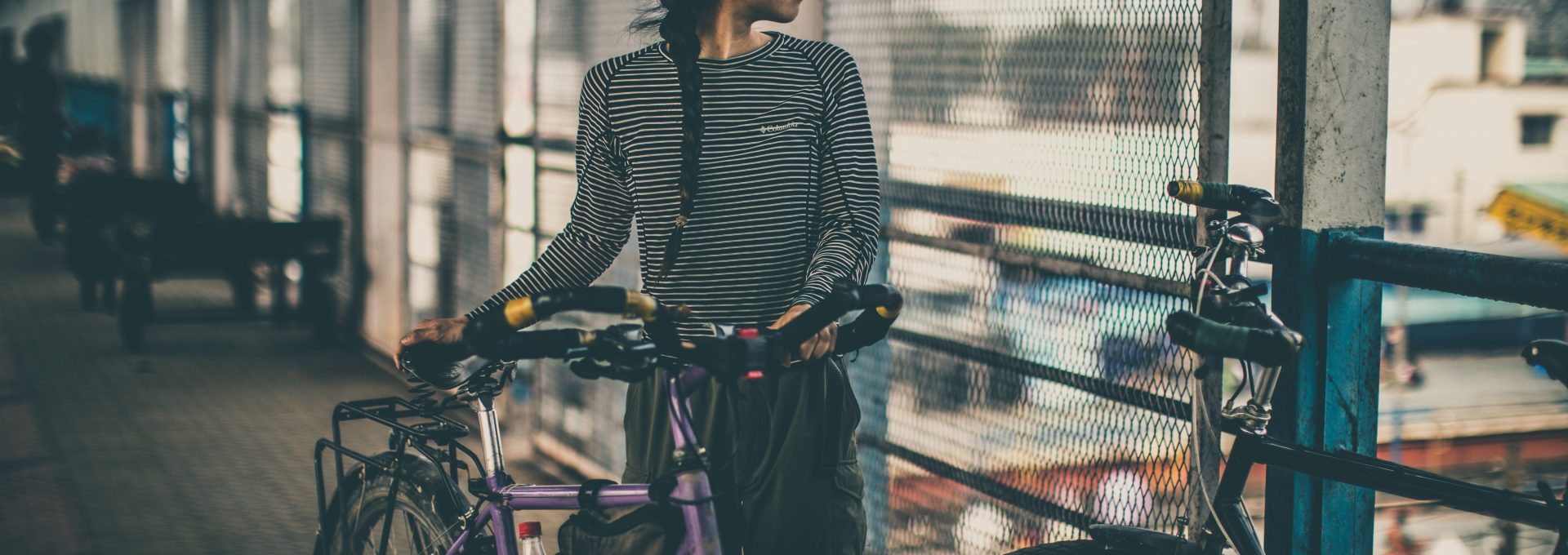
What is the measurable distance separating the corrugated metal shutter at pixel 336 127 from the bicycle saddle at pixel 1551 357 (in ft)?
29.1

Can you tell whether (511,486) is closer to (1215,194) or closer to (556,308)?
(556,308)

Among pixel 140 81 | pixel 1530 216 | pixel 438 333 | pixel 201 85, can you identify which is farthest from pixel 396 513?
pixel 140 81

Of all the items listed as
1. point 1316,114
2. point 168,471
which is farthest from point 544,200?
point 1316,114

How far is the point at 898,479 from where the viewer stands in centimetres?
429

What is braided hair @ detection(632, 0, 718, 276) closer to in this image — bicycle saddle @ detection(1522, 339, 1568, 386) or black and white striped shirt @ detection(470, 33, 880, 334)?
black and white striped shirt @ detection(470, 33, 880, 334)

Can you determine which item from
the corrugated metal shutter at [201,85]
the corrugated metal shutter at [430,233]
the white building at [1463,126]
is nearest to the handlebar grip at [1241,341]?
the white building at [1463,126]

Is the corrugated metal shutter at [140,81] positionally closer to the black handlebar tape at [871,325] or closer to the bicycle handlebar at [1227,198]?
the black handlebar tape at [871,325]

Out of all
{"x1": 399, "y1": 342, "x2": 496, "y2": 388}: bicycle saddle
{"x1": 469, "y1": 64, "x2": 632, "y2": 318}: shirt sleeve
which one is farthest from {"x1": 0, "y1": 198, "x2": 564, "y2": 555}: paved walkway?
{"x1": 469, "y1": 64, "x2": 632, "y2": 318}: shirt sleeve

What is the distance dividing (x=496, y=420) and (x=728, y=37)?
2.68 ft

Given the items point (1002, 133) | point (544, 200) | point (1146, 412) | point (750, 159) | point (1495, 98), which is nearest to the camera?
point (750, 159)

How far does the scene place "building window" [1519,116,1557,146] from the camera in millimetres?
7973

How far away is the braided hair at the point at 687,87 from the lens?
8.70 feet

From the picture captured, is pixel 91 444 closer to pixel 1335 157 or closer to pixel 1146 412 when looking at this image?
pixel 1146 412

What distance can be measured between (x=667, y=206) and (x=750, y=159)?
17 cm
